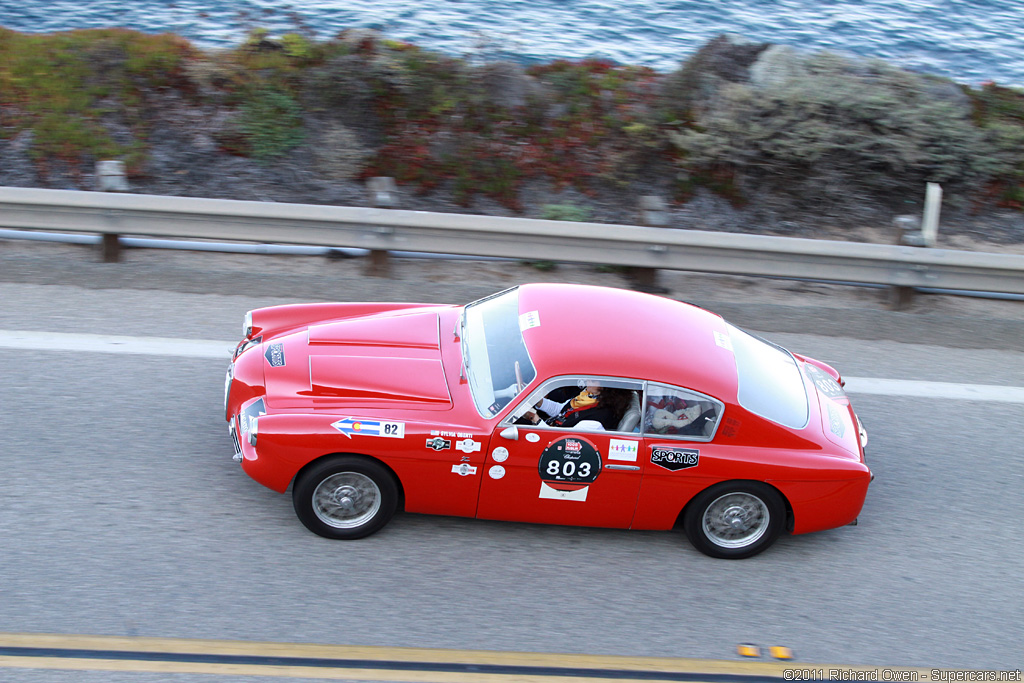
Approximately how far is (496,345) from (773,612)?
6.76 feet

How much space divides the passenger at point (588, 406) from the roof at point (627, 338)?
0.10 meters

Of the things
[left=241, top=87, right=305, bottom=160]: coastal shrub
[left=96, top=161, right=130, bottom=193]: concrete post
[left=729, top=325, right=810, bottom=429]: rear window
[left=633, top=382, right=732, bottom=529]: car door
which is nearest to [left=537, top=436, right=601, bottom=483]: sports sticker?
[left=633, top=382, right=732, bottom=529]: car door

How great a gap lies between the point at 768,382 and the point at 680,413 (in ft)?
2.40

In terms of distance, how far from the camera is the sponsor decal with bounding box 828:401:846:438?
17.0 feet

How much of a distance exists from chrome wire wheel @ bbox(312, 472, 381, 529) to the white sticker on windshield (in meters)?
1.24

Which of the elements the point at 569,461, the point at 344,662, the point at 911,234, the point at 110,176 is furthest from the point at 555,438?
the point at 911,234

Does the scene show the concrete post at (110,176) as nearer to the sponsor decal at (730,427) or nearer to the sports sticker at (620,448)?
the sports sticker at (620,448)

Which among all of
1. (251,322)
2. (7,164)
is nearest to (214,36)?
(7,164)

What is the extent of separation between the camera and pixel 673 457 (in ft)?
15.6

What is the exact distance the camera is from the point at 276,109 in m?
11.0

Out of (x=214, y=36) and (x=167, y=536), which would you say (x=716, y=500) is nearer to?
(x=167, y=536)

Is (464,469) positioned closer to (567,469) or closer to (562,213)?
(567,469)

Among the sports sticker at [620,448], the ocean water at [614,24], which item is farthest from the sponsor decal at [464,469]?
the ocean water at [614,24]

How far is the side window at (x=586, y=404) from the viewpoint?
4.71 meters
